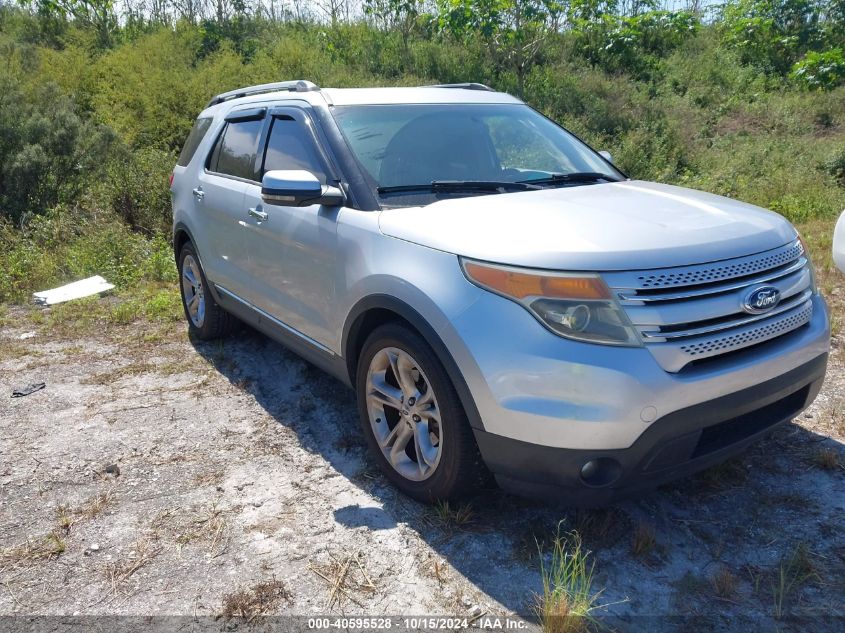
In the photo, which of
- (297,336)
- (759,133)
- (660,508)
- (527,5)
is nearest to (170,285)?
(297,336)

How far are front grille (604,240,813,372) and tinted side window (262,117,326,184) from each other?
5.75ft

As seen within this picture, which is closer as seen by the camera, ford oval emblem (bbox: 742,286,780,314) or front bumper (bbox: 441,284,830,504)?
front bumper (bbox: 441,284,830,504)

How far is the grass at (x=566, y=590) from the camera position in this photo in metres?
2.33

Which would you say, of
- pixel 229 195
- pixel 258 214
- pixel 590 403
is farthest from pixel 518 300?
pixel 229 195

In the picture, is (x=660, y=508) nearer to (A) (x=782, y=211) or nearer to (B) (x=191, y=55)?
(A) (x=782, y=211)

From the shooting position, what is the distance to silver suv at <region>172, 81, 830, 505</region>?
8.00ft

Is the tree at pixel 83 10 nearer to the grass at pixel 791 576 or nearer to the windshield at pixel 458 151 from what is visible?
the windshield at pixel 458 151

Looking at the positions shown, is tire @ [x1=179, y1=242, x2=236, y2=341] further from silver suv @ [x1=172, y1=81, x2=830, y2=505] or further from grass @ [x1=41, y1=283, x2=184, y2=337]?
silver suv @ [x1=172, y1=81, x2=830, y2=505]

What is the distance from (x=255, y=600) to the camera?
257 cm

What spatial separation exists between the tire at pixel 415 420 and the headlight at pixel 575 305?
484 millimetres

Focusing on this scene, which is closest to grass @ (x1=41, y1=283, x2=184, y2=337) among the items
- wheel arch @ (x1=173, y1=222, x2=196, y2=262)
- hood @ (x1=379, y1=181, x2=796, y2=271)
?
wheel arch @ (x1=173, y1=222, x2=196, y2=262)

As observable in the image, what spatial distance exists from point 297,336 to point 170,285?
4287 millimetres

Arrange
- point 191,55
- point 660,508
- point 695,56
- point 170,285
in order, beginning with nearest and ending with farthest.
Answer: point 660,508, point 170,285, point 191,55, point 695,56

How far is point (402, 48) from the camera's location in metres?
19.0
